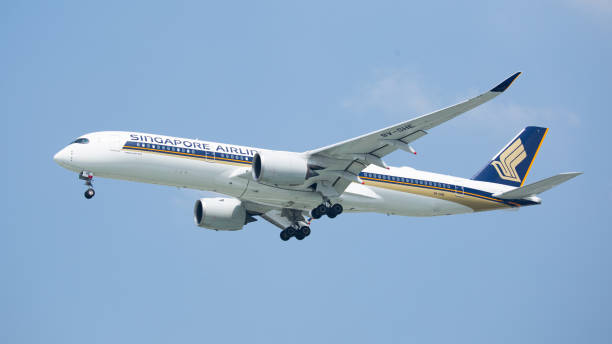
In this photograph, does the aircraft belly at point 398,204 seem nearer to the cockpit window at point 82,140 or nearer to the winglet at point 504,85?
the winglet at point 504,85

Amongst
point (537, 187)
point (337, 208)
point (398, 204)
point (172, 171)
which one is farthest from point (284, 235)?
point (537, 187)

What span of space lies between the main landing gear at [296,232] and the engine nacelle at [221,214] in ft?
8.07

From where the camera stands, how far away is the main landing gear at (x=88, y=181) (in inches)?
1326

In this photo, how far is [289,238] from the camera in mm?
40875

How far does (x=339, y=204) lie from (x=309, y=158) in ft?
11.6

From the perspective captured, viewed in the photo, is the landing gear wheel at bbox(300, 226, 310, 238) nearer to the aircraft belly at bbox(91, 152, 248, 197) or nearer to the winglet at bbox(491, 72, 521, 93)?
the aircraft belly at bbox(91, 152, 248, 197)

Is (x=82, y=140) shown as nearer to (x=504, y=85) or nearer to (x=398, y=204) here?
(x=398, y=204)

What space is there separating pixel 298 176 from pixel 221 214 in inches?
307

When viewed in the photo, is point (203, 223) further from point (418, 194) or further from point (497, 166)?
point (497, 166)

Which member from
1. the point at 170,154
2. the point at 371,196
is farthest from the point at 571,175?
the point at 170,154

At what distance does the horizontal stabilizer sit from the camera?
35.4m

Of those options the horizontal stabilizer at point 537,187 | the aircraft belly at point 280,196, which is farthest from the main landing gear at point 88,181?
the horizontal stabilizer at point 537,187

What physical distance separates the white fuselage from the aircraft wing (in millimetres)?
1681

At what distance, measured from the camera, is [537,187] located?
3850cm
